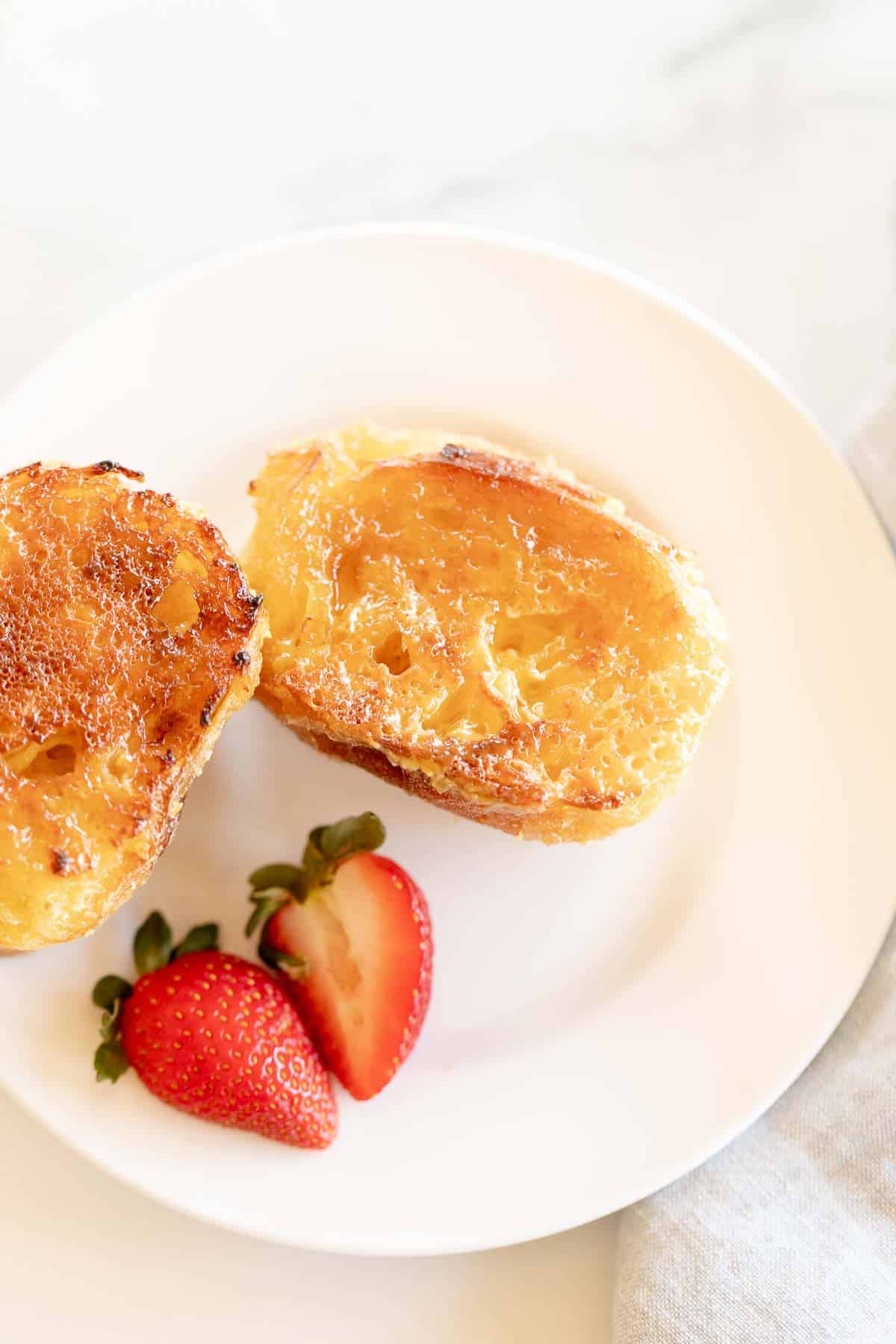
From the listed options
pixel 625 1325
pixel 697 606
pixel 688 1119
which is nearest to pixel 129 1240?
pixel 625 1325

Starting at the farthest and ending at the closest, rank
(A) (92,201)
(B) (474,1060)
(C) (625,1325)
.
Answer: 1. (A) (92,201)
2. (B) (474,1060)
3. (C) (625,1325)

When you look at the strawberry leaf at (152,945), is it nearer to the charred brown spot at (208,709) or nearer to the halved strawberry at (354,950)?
the halved strawberry at (354,950)

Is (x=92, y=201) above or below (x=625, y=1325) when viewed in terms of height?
above

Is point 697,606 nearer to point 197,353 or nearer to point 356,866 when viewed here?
point 356,866

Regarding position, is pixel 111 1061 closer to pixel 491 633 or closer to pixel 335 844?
pixel 335 844

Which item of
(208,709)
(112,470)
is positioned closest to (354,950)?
(208,709)

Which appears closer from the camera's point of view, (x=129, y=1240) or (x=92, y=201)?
(x=129, y=1240)

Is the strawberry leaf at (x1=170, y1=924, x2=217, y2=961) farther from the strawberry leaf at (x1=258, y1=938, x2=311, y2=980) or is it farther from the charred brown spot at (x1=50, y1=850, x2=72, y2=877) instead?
the charred brown spot at (x1=50, y1=850, x2=72, y2=877)
